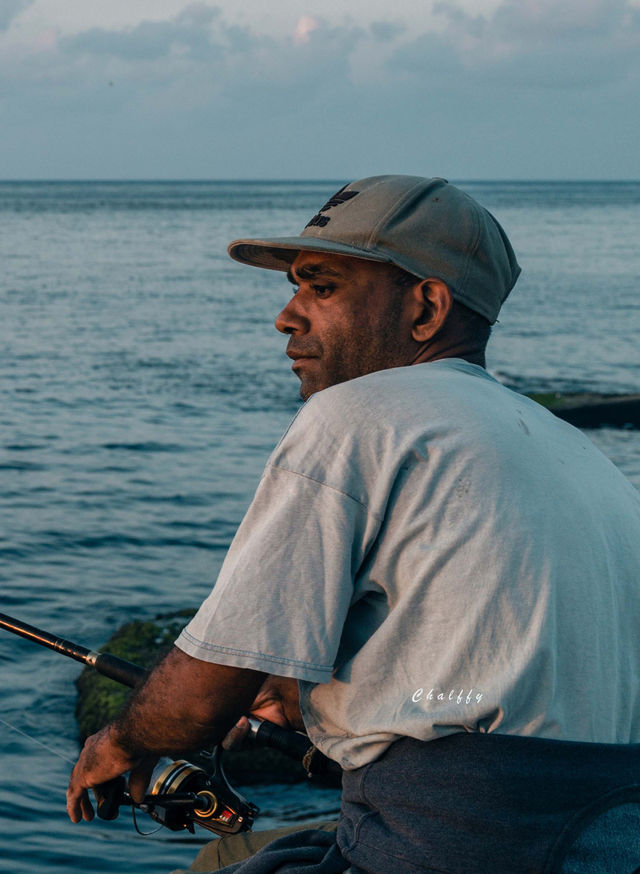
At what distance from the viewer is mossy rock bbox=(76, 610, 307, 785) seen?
624 cm

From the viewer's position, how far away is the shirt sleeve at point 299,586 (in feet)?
6.15

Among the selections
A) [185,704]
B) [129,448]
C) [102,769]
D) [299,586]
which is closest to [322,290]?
[299,586]

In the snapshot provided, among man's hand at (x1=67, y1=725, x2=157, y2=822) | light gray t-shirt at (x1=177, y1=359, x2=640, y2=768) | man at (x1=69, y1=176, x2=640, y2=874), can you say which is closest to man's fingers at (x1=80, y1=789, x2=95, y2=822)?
man's hand at (x1=67, y1=725, x2=157, y2=822)

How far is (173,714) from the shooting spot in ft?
6.79

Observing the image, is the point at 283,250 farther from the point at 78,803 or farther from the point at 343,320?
the point at 78,803

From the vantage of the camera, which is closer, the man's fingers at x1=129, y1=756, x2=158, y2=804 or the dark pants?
the dark pants

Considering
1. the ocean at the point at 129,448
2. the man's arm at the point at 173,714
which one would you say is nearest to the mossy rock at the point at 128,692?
the ocean at the point at 129,448

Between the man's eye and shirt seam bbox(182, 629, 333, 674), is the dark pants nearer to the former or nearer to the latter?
shirt seam bbox(182, 629, 333, 674)

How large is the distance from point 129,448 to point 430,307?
42.7ft

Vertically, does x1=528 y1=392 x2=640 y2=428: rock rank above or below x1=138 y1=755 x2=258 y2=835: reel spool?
below

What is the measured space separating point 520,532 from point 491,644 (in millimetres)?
194

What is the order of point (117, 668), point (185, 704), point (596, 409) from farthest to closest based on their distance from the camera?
point (596, 409), point (117, 668), point (185, 704)

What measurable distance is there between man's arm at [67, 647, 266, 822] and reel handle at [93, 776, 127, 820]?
0.09 meters

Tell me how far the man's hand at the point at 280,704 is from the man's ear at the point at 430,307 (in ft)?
2.91
